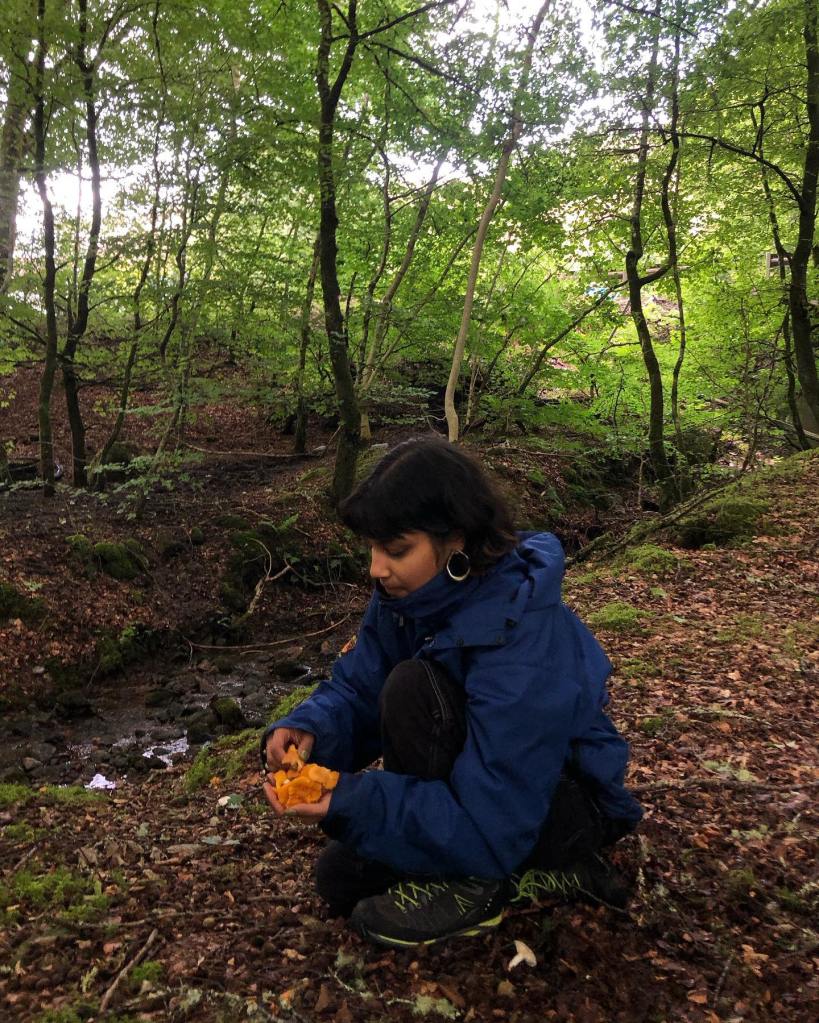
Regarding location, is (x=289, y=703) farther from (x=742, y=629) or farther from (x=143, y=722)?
(x=742, y=629)

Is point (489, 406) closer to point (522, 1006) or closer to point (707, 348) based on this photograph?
point (707, 348)

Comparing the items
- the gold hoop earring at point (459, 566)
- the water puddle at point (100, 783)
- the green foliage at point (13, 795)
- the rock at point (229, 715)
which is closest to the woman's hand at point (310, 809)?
the gold hoop earring at point (459, 566)

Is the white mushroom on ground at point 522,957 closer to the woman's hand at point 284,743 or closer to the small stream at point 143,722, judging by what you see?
the woman's hand at point 284,743

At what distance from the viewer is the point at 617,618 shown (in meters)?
4.83

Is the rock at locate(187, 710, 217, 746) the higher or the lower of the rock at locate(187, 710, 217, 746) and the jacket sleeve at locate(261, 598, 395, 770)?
the lower

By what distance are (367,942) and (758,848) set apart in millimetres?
1357

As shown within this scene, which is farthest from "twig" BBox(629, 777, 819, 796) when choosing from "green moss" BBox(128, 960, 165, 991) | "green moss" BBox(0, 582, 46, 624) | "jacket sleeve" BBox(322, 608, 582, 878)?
"green moss" BBox(0, 582, 46, 624)

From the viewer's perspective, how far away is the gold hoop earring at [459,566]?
1.82 metres

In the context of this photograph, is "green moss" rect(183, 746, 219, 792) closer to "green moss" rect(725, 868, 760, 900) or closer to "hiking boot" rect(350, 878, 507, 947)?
"hiking boot" rect(350, 878, 507, 947)

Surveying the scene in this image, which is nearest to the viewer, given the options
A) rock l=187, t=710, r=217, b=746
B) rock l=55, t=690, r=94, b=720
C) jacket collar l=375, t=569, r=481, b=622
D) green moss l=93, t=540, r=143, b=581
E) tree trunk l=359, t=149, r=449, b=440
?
jacket collar l=375, t=569, r=481, b=622

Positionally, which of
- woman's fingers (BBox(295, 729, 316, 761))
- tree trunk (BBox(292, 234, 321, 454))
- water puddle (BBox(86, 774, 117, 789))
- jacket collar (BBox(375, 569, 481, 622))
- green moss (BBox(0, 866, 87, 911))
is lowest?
water puddle (BBox(86, 774, 117, 789))

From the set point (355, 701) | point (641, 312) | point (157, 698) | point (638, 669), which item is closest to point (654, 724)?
point (638, 669)

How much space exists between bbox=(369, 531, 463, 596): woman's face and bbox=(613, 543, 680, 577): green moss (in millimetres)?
4582

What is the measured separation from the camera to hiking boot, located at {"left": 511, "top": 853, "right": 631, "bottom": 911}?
74.8 inches
